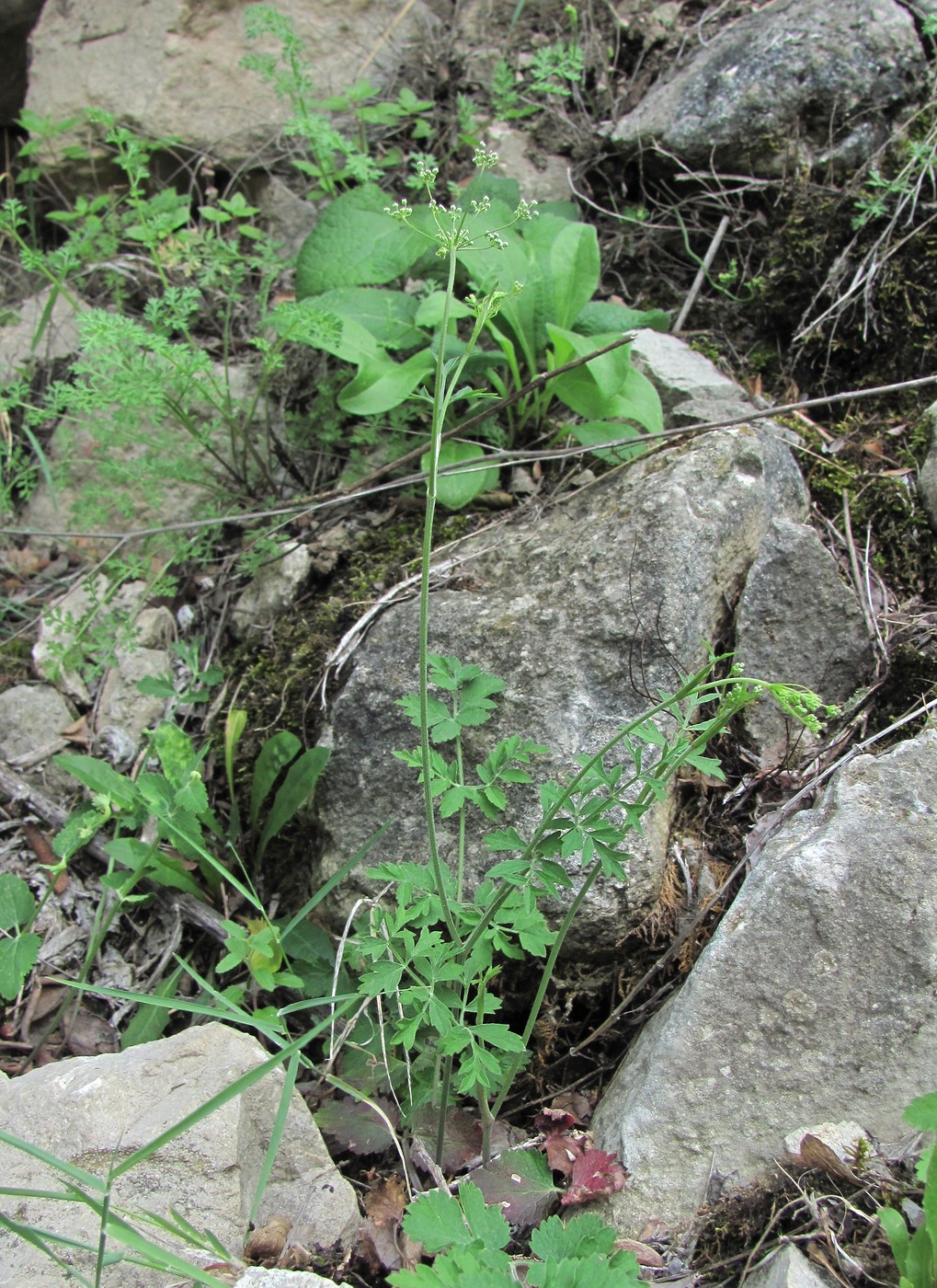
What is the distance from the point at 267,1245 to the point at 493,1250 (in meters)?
0.57

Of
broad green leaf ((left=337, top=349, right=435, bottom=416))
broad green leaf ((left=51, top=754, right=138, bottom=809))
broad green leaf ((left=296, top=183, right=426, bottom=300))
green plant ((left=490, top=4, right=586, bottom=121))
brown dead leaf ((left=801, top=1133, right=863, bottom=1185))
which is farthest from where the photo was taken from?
green plant ((left=490, top=4, right=586, bottom=121))

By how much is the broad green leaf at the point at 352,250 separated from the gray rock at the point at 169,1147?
2.37 metres

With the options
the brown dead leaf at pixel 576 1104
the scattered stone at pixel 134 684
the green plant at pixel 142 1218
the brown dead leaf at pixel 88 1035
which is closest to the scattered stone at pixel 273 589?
the scattered stone at pixel 134 684

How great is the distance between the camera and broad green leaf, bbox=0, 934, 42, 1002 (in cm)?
223

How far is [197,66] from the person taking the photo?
13.9ft

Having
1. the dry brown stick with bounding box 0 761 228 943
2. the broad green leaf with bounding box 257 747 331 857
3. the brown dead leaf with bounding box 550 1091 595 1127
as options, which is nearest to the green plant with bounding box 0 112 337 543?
the dry brown stick with bounding box 0 761 228 943

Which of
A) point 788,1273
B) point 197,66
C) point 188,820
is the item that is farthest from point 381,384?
point 197,66

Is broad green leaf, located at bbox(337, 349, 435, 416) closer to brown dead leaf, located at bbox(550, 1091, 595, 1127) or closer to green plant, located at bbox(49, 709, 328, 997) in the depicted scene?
green plant, located at bbox(49, 709, 328, 997)

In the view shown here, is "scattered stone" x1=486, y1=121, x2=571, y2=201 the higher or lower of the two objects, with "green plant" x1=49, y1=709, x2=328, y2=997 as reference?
higher

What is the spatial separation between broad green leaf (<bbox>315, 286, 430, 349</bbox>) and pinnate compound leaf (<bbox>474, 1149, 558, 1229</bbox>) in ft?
7.54

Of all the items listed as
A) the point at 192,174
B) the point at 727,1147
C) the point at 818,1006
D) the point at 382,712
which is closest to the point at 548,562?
the point at 382,712

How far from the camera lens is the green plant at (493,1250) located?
128 cm

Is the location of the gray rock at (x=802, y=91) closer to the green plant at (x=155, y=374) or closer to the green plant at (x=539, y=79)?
the green plant at (x=539, y=79)

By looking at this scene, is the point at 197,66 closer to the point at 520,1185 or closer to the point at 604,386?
the point at 604,386
